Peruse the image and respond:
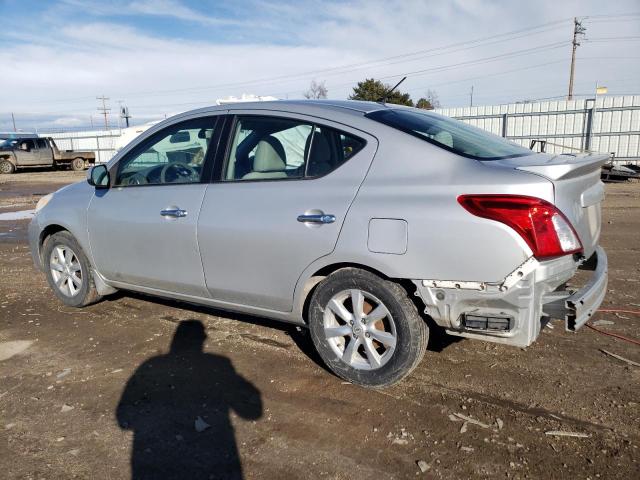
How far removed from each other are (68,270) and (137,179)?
4.19 ft

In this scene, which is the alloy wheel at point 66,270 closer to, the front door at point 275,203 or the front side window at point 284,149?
the front door at point 275,203

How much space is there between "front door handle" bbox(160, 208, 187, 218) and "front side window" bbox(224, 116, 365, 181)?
1.42 ft

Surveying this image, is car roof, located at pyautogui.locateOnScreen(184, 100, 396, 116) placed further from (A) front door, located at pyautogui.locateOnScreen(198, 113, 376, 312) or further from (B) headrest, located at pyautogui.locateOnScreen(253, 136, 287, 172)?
(B) headrest, located at pyautogui.locateOnScreen(253, 136, 287, 172)

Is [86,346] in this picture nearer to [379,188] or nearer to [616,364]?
[379,188]

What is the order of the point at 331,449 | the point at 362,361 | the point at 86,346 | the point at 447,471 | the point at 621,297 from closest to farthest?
the point at 447,471, the point at 331,449, the point at 362,361, the point at 86,346, the point at 621,297

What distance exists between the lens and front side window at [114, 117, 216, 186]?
388 cm

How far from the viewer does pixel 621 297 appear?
4828mm

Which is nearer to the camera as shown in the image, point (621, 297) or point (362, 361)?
point (362, 361)

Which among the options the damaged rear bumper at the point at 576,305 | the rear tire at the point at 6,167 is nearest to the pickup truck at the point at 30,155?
the rear tire at the point at 6,167

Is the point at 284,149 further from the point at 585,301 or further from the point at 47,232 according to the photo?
the point at 47,232

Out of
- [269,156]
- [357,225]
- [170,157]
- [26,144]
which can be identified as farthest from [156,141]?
[26,144]

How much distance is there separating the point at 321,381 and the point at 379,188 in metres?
1.32

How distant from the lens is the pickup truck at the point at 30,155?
96.4ft

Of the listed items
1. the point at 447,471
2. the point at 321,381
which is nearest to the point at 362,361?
the point at 321,381
